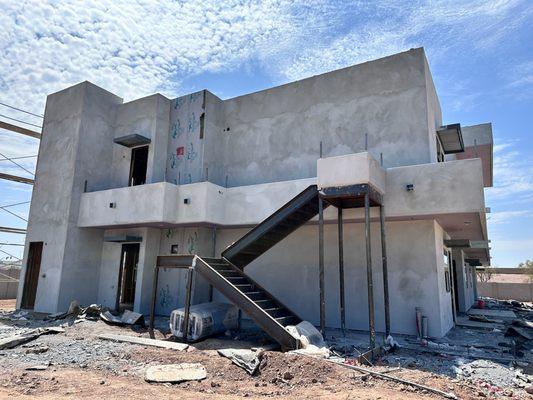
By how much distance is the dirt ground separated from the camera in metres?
5.79

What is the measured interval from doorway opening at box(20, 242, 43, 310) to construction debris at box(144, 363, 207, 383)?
37.6ft

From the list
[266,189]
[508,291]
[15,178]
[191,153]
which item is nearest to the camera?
[266,189]

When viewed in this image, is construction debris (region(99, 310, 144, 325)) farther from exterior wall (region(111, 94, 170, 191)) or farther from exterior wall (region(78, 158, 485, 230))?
exterior wall (region(111, 94, 170, 191))

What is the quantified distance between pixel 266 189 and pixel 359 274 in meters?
4.08

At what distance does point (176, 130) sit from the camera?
16094mm

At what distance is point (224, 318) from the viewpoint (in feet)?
35.7

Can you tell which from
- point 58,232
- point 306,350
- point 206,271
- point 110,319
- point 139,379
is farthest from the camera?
point 58,232

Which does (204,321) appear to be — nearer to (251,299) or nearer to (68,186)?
(251,299)

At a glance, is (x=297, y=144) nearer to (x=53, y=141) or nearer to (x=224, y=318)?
(x=224, y=318)

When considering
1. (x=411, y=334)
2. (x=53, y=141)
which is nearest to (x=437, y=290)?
(x=411, y=334)

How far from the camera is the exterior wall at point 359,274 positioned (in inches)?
440

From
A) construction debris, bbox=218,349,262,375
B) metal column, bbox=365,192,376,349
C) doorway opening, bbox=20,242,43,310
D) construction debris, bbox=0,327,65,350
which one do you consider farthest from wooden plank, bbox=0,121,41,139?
metal column, bbox=365,192,376,349

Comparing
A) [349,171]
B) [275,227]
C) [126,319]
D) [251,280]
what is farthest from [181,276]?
[349,171]

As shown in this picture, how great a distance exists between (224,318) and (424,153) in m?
7.75
